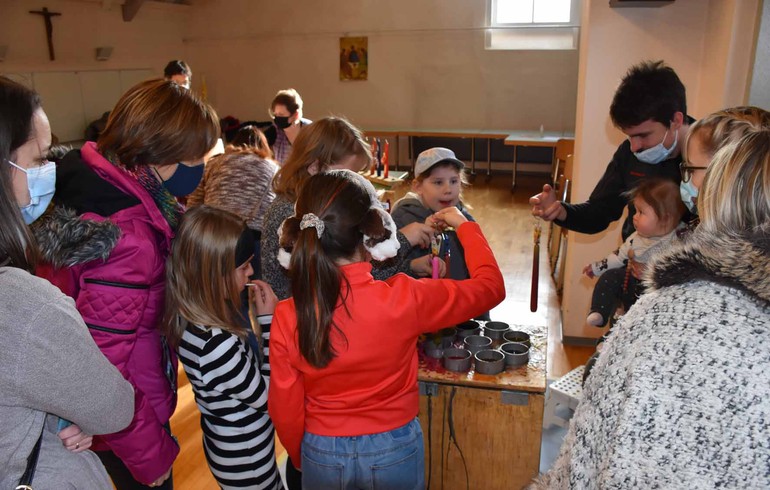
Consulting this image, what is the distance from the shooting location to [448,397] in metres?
2.18

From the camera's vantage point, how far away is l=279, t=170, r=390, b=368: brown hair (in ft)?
5.03

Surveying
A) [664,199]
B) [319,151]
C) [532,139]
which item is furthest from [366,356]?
[532,139]

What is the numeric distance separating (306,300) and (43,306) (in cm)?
64

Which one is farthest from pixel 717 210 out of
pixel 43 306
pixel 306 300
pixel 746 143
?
pixel 43 306

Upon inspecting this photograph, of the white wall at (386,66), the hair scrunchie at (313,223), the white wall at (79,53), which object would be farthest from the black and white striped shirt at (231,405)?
the white wall at (386,66)

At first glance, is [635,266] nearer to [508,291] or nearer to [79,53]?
[508,291]

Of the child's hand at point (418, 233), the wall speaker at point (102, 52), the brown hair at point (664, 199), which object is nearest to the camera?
the child's hand at point (418, 233)

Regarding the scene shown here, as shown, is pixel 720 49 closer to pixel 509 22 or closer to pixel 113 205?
A: pixel 113 205

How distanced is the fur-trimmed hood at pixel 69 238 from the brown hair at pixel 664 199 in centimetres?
201

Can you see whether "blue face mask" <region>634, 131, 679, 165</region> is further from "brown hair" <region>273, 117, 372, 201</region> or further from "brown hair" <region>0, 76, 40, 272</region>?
"brown hair" <region>0, 76, 40, 272</region>

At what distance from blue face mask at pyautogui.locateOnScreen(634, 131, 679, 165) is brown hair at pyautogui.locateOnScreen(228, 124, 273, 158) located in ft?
6.68

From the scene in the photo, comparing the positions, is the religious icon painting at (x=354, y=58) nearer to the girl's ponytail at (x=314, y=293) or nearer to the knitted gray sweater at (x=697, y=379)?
the girl's ponytail at (x=314, y=293)

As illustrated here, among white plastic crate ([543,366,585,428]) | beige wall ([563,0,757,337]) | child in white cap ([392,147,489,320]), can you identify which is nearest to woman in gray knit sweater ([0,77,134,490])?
child in white cap ([392,147,489,320])

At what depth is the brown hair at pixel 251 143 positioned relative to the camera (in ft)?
11.3
